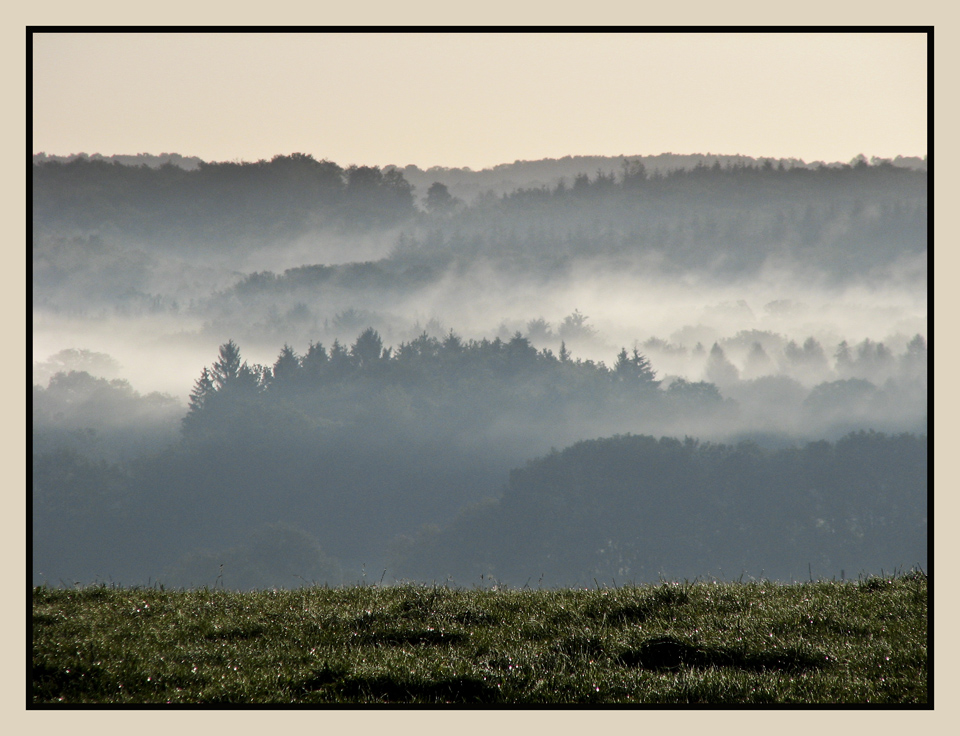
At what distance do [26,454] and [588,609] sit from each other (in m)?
11.8

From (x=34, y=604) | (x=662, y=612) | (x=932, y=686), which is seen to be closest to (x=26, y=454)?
(x=34, y=604)

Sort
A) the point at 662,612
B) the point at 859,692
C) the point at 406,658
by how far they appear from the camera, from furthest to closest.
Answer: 1. the point at 662,612
2. the point at 406,658
3. the point at 859,692

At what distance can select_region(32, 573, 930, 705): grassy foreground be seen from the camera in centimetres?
1233

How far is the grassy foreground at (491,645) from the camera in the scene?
40.4 feet

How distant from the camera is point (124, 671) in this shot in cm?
1268

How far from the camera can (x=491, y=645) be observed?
1388cm

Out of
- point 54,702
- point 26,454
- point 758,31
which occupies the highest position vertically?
point 758,31

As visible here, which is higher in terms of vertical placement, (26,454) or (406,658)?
(26,454)

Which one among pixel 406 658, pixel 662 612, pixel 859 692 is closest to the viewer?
pixel 859 692

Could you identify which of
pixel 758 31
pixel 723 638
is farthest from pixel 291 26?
pixel 723 638

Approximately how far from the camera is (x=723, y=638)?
13.9 meters

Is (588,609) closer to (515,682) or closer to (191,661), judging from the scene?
(515,682)

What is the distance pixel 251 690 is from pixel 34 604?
22.6ft

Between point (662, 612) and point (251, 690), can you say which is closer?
point (251, 690)
